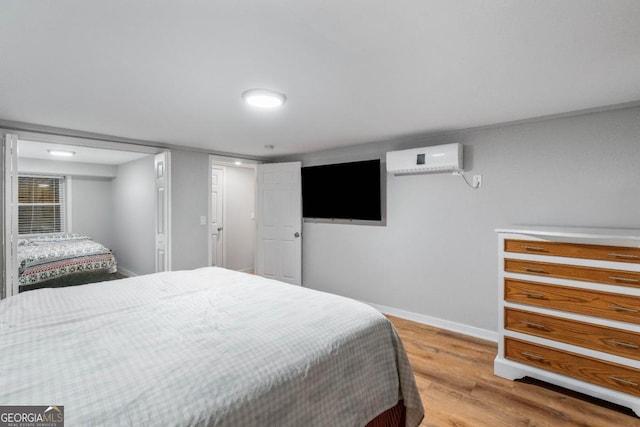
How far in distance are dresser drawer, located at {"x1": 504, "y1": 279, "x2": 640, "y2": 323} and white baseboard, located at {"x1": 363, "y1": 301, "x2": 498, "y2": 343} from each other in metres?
0.85

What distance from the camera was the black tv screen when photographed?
3836mm

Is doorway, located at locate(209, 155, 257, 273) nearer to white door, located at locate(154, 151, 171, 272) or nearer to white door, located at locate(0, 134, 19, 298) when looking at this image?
white door, located at locate(154, 151, 171, 272)

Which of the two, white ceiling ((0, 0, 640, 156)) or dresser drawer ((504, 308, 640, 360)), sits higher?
white ceiling ((0, 0, 640, 156))

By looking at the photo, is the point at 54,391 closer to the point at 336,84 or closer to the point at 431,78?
the point at 336,84

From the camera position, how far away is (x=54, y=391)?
99cm

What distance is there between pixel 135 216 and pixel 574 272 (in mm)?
6530

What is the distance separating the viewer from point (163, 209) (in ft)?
12.8

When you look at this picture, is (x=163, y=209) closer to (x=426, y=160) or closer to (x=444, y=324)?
(x=426, y=160)

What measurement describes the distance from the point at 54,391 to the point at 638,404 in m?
3.24

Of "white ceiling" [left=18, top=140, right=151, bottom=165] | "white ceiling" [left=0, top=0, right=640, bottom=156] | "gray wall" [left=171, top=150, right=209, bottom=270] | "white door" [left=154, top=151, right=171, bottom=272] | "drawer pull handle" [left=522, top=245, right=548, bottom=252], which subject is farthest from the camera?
"white ceiling" [left=18, top=140, right=151, bottom=165]

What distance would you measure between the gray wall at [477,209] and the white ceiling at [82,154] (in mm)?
3601

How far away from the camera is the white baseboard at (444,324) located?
3092 mm

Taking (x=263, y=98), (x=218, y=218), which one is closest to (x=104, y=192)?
(x=218, y=218)

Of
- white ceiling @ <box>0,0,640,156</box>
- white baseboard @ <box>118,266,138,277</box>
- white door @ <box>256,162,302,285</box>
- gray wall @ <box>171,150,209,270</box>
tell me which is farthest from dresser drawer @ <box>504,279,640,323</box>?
white baseboard @ <box>118,266,138,277</box>
